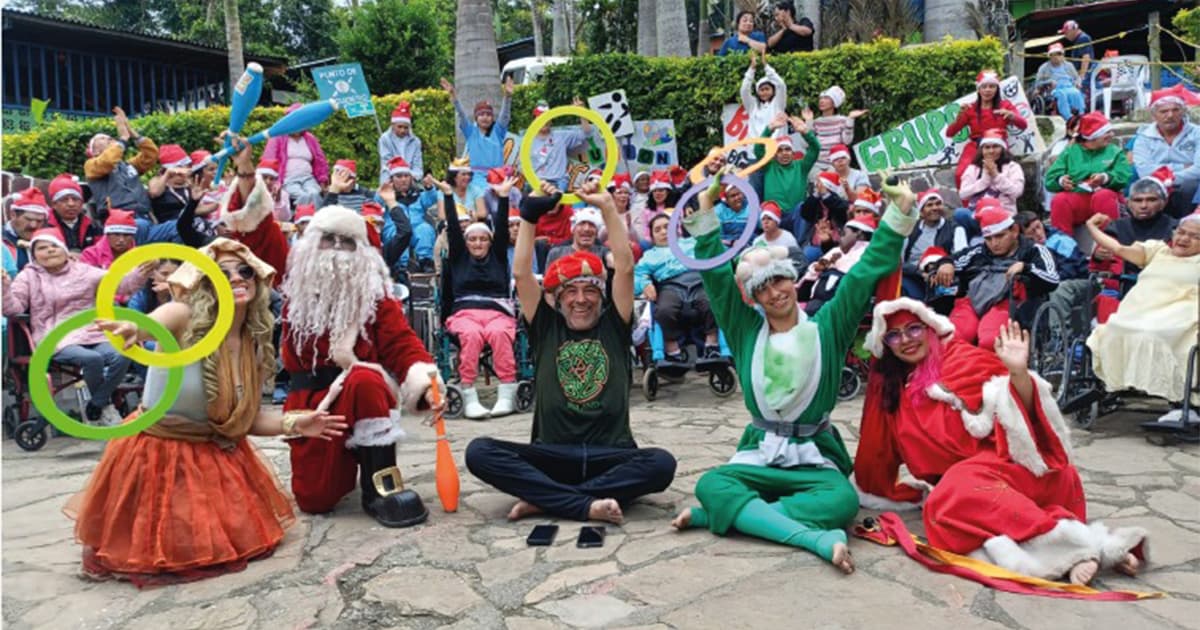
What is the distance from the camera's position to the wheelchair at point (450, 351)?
291 inches

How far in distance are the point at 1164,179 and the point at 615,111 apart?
5883mm

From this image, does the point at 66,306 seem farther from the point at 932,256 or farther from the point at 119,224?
the point at 932,256

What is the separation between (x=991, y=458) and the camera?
156 inches

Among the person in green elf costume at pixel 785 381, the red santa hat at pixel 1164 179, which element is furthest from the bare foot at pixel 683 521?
the red santa hat at pixel 1164 179

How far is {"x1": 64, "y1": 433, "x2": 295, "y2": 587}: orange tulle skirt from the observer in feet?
12.6

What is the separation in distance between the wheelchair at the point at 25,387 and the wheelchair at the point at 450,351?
2326 millimetres

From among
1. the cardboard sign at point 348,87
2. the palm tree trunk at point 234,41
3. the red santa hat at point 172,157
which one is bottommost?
the red santa hat at point 172,157

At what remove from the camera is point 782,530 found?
13.0 feet

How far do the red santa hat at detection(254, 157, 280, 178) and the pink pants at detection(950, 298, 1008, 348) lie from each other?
6.27 metres

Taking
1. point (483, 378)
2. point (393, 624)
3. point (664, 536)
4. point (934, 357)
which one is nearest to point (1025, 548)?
point (934, 357)

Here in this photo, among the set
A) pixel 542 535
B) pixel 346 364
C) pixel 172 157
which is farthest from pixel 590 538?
pixel 172 157

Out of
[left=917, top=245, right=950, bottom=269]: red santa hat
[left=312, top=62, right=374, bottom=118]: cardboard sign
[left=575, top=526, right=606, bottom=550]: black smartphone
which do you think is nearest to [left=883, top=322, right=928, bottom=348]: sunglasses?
[left=575, top=526, right=606, bottom=550]: black smartphone

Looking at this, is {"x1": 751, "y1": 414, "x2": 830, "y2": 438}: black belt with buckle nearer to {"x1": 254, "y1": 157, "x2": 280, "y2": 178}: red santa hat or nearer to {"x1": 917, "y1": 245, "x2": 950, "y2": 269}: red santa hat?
{"x1": 917, "y1": 245, "x2": 950, "y2": 269}: red santa hat

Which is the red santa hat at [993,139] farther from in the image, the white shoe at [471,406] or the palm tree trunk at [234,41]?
the palm tree trunk at [234,41]
